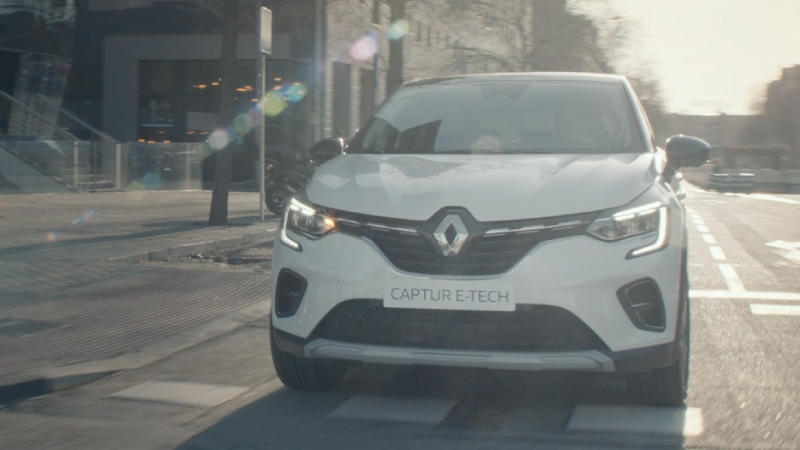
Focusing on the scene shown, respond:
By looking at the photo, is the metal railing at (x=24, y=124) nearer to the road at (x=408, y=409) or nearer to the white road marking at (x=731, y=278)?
the white road marking at (x=731, y=278)

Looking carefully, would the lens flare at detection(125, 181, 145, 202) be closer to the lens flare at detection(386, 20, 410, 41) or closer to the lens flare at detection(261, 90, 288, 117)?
the lens flare at detection(386, 20, 410, 41)

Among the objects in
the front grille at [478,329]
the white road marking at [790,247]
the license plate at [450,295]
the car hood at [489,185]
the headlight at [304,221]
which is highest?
the car hood at [489,185]

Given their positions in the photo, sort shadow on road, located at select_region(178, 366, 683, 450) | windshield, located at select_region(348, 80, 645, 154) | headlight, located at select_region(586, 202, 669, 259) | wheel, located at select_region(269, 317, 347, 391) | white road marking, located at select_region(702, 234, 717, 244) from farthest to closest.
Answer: white road marking, located at select_region(702, 234, 717, 244) < windshield, located at select_region(348, 80, 645, 154) < wheel, located at select_region(269, 317, 347, 391) < headlight, located at select_region(586, 202, 669, 259) < shadow on road, located at select_region(178, 366, 683, 450)

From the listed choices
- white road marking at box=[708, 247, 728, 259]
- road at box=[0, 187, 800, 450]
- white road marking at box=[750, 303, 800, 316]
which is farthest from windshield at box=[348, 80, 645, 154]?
white road marking at box=[708, 247, 728, 259]

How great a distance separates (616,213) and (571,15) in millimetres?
29457

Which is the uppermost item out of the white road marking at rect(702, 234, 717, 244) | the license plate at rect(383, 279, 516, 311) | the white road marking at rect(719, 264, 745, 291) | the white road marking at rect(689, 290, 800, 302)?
the license plate at rect(383, 279, 516, 311)

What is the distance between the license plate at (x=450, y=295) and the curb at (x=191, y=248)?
6445mm

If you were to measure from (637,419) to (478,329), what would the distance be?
857 millimetres

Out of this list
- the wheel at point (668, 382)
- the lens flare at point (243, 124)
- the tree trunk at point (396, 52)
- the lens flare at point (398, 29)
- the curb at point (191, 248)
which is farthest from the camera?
the lens flare at point (243, 124)

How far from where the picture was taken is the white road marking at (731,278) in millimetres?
9273

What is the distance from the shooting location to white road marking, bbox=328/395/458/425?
437 cm

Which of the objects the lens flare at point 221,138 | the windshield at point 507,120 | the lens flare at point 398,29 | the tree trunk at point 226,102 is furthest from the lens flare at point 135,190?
the windshield at point 507,120

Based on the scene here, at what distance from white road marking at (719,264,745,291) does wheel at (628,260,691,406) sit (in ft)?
16.3

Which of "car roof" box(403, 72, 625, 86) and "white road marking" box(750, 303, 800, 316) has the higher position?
"car roof" box(403, 72, 625, 86)
